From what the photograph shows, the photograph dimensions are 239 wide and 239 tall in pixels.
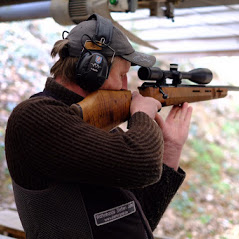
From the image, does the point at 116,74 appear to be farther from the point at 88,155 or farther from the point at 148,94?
the point at 88,155

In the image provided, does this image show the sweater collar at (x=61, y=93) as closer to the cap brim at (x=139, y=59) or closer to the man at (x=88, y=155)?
the man at (x=88, y=155)

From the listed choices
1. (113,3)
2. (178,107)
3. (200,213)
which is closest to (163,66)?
(200,213)

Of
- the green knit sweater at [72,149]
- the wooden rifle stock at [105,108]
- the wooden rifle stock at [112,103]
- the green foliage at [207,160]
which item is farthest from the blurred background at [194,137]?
the green knit sweater at [72,149]

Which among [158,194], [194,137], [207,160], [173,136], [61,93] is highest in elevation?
[61,93]

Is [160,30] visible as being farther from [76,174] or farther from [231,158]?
[231,158]

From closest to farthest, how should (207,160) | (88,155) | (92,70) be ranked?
(88,155)
(92,70)
(207,160)

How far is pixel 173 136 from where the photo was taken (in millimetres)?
1441

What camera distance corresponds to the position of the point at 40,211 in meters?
1.23

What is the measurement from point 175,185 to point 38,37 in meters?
5.15

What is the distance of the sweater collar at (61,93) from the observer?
1.27 meters

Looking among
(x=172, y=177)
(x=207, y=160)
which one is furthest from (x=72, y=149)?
(x=207, y=160)

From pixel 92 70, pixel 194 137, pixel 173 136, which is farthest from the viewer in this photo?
pixel 194 137

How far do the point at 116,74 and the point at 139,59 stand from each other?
0.11 metres

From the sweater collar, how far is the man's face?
0.38ft
